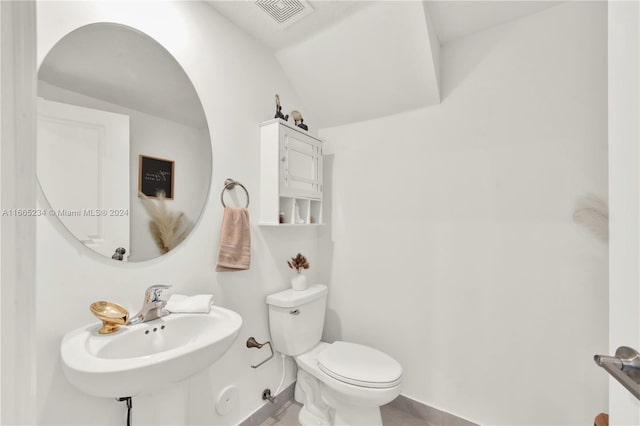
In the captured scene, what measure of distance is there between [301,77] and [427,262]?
146 cm

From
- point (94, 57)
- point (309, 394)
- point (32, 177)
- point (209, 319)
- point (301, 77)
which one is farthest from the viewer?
point (301, 77)

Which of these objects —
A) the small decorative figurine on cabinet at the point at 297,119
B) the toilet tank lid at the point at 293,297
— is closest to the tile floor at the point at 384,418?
the toilet tank lid at the point at 293,297

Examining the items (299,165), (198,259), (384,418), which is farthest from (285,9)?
(384,418)

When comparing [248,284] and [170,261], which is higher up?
[170,261]

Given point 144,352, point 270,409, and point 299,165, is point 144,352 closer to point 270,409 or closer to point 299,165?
point 270,409

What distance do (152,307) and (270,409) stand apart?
1.06m

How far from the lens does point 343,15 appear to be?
4.87 feet

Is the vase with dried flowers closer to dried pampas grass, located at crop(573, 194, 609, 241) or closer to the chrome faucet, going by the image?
the chrome faucet

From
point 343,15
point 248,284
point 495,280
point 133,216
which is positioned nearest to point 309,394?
point 248,284

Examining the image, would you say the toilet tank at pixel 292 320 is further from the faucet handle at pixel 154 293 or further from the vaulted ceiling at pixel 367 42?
the vaulted ceiling at pixel 367 42

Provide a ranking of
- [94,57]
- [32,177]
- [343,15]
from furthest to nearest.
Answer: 1. [343,15]
2. [94,57]
3. [32,177]

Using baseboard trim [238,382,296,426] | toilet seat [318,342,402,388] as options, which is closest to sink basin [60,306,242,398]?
toilet seat [318,342,402,388]

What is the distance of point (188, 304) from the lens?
1114 millimetres
